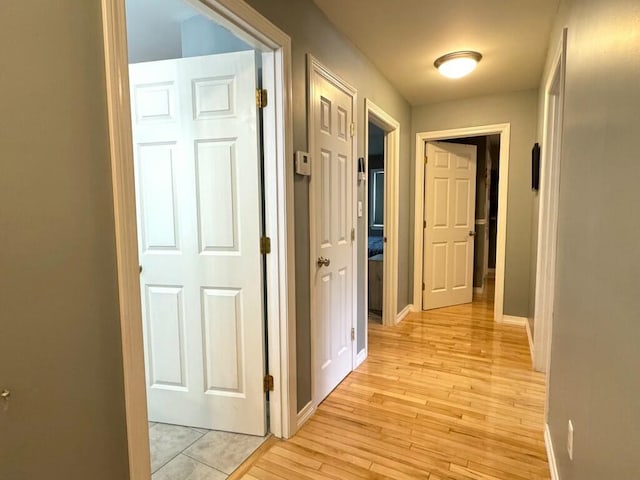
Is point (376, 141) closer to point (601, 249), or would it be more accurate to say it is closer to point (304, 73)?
point (304, 73)

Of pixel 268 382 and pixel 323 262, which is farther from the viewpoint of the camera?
pixel 323 262

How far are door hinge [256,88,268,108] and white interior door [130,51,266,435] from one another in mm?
26

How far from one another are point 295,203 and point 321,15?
1248 millimetres

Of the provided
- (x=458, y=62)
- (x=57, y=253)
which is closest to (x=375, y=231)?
(x=458, y=62)

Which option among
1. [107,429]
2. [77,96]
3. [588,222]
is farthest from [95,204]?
[588,222]

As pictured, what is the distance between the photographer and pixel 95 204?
97 cm

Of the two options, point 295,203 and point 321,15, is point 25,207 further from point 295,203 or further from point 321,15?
point 321,15

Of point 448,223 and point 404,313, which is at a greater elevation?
point 448,223

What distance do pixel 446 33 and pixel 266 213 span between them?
188 centimetres

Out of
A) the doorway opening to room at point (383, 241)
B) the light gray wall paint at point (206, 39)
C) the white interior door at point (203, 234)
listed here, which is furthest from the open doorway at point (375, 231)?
the white interior door at point (203, 234)

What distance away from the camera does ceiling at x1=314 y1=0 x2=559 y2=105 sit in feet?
7.17

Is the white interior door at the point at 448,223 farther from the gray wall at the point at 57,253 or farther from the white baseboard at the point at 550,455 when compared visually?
the gray wall at the point at 57,253

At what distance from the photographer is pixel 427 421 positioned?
84.4 inches

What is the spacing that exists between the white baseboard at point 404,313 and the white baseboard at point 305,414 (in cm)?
197
